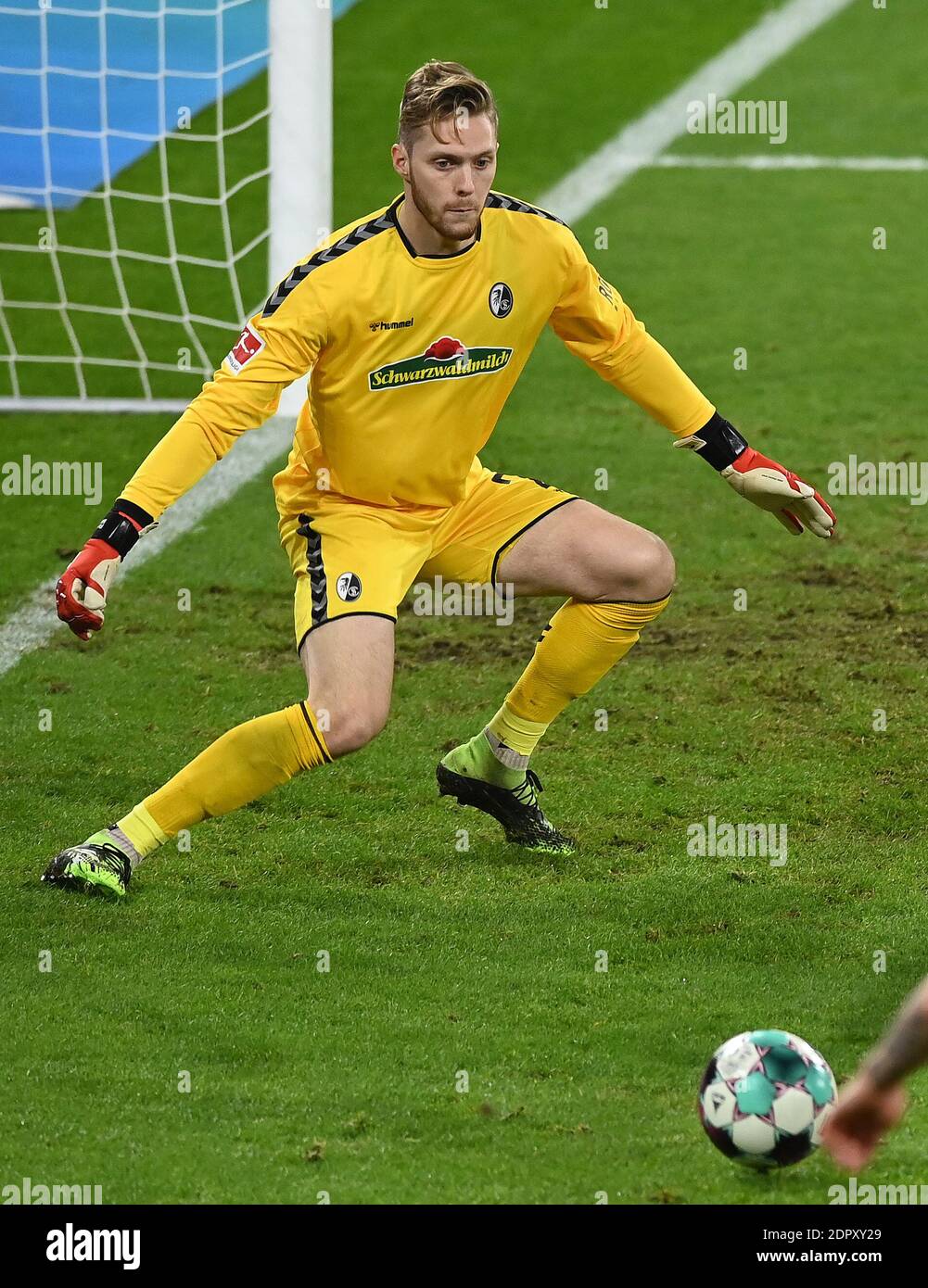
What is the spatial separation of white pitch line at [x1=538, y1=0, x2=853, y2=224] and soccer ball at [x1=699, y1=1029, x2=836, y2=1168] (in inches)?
324

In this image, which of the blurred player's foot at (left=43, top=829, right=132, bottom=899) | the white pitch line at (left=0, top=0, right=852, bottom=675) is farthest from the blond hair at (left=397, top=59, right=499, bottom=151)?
the white pitch line at (left=0, top=0, right=852, bottom=675)

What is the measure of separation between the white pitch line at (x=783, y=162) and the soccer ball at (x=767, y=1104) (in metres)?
9.81

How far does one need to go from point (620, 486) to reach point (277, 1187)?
4740 millimetres

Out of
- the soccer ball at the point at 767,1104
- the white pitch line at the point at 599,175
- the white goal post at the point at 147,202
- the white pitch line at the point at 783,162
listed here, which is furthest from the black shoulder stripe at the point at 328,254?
the white pitch line at the point at 783,162

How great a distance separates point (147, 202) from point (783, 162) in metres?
4.12

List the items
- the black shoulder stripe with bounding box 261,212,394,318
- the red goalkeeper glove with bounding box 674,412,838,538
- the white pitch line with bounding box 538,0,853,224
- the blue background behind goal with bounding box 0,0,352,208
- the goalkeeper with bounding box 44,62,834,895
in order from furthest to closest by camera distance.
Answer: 1. the blue background behind goal with bounding box 0,0,352,208
2. the white pitch line with bounding box 538,0,853,224
3. the red goalkeeper glove with bounding box 674,412,838,538
4. the black shoulder stripe with bounding box 261,212,394,318
5. the goalkeeper with bounding box 44,62,834,895

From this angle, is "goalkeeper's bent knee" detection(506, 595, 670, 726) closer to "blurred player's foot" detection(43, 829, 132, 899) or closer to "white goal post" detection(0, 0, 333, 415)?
"blurred player's foot" detection(43, 829, 132, 899)

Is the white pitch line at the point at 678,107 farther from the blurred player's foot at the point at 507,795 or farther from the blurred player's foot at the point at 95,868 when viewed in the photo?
the blurred player's foot at the point at 95,868

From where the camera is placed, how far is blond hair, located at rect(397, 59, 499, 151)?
14.3 feet

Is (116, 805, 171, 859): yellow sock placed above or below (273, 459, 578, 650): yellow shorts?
below

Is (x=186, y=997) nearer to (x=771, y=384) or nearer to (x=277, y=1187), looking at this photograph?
(x=277, y=1187)

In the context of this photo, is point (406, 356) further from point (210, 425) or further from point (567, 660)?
point (567, 660)

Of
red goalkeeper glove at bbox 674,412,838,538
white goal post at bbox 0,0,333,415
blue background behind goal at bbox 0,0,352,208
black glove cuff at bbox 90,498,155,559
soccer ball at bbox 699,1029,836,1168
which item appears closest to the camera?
soccer ball at bbox 699,1029,836,1168
